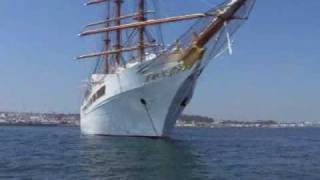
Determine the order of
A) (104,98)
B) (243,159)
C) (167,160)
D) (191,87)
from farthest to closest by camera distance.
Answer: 1. (104,98)
2. (191,87)
3. (243,159)
4. (167,160)

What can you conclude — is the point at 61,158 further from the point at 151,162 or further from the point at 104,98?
the point at 104,98

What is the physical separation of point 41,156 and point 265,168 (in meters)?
15.2

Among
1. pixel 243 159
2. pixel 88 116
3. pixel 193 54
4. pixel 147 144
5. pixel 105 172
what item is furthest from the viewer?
pixel 88 116

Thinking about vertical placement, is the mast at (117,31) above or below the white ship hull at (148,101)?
above

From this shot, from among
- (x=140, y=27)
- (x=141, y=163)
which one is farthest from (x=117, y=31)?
(x=141, y=163)

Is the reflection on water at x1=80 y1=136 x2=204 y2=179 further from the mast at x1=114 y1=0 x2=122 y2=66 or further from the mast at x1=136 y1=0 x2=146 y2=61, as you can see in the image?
the mast at x1=114 y1=0 x2=122 y2=66

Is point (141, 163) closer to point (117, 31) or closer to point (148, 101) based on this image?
point (148, 101)

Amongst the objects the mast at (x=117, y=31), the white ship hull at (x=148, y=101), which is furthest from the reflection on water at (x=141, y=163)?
the mast at (x=117, y=31)

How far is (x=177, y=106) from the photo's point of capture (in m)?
58.6

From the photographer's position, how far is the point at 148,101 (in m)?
58.1

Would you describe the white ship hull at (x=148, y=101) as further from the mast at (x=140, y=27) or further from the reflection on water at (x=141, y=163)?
the reflection on water at (x=141, y=163)

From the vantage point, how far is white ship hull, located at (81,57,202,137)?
56.4 m

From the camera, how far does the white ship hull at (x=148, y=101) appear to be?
56.4 metres

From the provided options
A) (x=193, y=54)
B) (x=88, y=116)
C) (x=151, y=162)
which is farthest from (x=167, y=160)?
(x=88, y=116)
